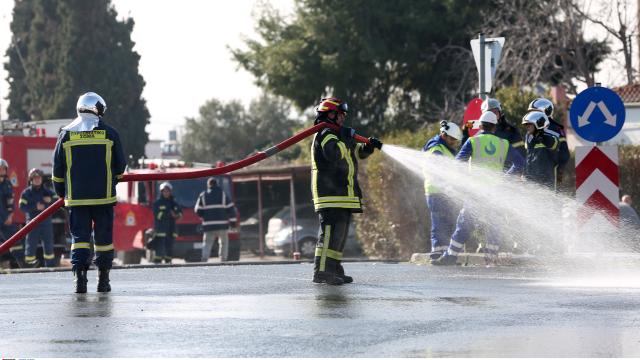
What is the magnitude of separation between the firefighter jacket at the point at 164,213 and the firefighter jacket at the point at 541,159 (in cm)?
1073

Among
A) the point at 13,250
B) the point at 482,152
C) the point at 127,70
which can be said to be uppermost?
the point at 127,70

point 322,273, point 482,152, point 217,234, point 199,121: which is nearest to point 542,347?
point 322,273

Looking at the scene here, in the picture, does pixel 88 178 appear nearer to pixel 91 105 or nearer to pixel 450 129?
pixel 91 105

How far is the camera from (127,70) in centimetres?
6353

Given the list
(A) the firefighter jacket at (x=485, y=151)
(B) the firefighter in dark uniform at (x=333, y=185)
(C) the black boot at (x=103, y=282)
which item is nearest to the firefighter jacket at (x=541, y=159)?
(A) the firefighter jacket at (x=485, y=151)

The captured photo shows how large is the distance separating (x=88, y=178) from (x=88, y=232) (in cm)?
50

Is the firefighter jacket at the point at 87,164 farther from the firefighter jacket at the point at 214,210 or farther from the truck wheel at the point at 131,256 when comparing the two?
the truck wheel at the point at 131,256

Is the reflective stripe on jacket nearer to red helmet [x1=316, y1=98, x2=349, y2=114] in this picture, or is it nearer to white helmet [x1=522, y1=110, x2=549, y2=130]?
white helmet [x1=522, y1=110, x2=549, y2=130]

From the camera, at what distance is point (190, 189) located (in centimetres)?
2970

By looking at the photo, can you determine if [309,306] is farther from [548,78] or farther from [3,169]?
[548,78]

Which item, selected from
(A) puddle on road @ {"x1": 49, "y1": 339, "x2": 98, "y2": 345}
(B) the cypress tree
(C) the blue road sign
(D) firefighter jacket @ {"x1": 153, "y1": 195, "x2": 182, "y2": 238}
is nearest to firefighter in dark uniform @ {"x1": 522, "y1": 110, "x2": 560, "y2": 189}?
(C) the blue road sign

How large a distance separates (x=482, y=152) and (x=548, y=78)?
65.8 feet

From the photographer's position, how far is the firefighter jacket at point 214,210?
25.0 meters

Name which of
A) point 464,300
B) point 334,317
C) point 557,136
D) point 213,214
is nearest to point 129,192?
point 213,214
